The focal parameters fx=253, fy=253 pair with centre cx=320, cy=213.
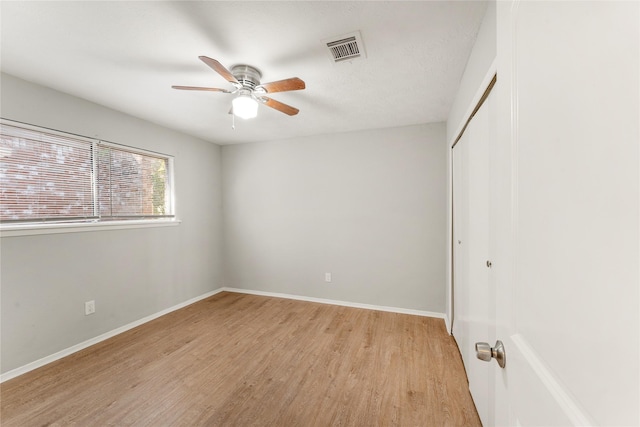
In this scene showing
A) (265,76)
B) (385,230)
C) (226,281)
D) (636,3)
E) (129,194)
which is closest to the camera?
(636,3)

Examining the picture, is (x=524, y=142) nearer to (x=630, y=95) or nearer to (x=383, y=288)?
(x=630, y=95)

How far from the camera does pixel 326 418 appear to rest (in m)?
1.63

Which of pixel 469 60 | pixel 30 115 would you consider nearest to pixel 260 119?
pixel 30 115

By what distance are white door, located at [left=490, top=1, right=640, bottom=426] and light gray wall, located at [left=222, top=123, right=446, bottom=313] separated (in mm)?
2670

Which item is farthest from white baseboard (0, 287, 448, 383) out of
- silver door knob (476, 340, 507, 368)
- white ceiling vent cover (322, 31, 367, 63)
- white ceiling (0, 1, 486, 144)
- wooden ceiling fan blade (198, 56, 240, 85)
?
white ceiling vent cover (322, 31, 367, 63)

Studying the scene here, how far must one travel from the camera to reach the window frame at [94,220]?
2.05 m

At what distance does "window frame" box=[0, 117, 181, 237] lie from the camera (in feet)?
6.72

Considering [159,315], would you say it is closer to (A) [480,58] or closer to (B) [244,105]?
(B) [244,105]

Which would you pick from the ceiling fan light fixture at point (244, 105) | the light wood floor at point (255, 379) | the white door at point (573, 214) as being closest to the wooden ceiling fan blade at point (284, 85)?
the ceiling fan light fixture at point (244, 105)

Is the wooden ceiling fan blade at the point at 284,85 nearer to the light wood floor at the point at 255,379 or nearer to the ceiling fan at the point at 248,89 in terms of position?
the ceiling fan at the point at 248,89

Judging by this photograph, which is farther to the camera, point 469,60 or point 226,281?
point 226,281

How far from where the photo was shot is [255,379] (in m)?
2.00

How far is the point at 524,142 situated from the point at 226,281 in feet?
14.4

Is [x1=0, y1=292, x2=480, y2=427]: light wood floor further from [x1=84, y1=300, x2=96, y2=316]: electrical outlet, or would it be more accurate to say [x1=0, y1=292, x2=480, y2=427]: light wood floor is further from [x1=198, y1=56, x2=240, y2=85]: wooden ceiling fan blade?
[x1=198, y1=56, x2=240, y2=85]: wooden ceiling fan blade
